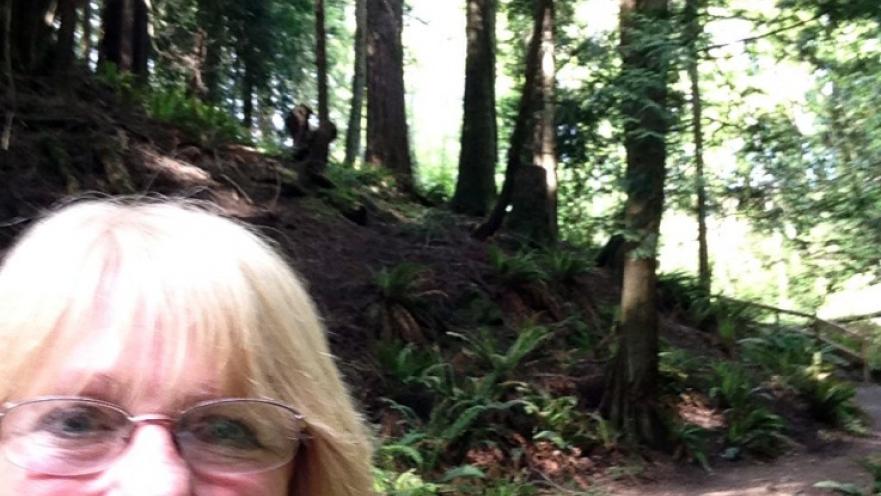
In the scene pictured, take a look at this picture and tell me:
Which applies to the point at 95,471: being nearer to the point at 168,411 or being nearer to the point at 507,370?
the point at 168,411

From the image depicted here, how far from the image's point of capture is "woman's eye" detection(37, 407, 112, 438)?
1.21 m

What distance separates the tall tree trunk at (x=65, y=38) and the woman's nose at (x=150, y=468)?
9.40 meters

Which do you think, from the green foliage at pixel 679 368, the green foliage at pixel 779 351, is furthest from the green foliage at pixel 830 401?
the green foliage at pixel 679 368

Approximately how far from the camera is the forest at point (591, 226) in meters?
7.61

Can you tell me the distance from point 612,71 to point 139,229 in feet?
23.0

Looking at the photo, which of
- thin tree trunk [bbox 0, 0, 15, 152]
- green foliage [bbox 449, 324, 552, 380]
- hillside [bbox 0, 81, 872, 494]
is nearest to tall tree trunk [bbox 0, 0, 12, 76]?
thin tree trunk [bbox 0, 0, 15, 152]

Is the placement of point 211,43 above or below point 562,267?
above

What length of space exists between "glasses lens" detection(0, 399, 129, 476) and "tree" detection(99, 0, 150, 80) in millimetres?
12957

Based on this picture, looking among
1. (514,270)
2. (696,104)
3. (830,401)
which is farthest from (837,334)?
(696,104)

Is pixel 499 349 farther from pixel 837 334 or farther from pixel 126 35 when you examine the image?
pixel 837 334

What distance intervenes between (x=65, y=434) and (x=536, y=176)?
491 inches

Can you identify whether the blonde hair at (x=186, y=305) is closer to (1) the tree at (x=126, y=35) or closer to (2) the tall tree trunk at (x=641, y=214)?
(2) the tall tree trunk at (x=641, y=214)

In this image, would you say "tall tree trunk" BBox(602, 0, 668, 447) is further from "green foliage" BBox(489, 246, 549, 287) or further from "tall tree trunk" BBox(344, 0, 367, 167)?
"tall tree trunk" BBox(344, 0, 367, 167)

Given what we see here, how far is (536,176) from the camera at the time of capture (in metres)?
13.5
